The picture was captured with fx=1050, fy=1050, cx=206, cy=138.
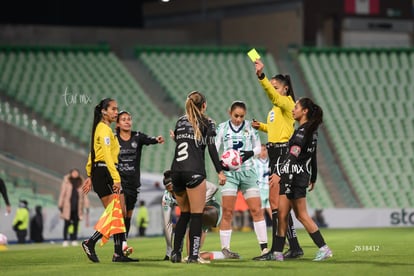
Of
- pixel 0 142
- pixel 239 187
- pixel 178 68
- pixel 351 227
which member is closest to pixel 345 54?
pixel 178 68

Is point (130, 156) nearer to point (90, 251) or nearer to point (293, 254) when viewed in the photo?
point (90, 251)

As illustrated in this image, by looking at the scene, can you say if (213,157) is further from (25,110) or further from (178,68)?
(178,68)

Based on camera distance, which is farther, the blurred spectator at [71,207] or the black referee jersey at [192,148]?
the blurred spectator at [71,207]

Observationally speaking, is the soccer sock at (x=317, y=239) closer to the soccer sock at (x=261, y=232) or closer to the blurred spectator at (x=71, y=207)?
the soccer sock at (x=261, y=232)

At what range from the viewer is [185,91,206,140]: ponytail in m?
14.0

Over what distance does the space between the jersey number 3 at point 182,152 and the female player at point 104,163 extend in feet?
3.39

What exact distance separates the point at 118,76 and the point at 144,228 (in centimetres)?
1081

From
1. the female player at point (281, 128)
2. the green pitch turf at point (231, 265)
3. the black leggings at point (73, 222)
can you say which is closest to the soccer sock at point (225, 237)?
the green pitch turf at point (231, 265)

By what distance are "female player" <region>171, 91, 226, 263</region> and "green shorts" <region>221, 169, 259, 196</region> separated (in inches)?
71.7

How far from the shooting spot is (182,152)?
46.0 feet

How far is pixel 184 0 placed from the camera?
4494cm

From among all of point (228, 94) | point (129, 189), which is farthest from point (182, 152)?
point (228, 94)

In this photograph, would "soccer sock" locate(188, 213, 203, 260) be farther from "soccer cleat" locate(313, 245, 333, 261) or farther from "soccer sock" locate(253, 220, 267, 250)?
"soccer sock" locate(253, 220, 267, 250)

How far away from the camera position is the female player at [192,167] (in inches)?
547
